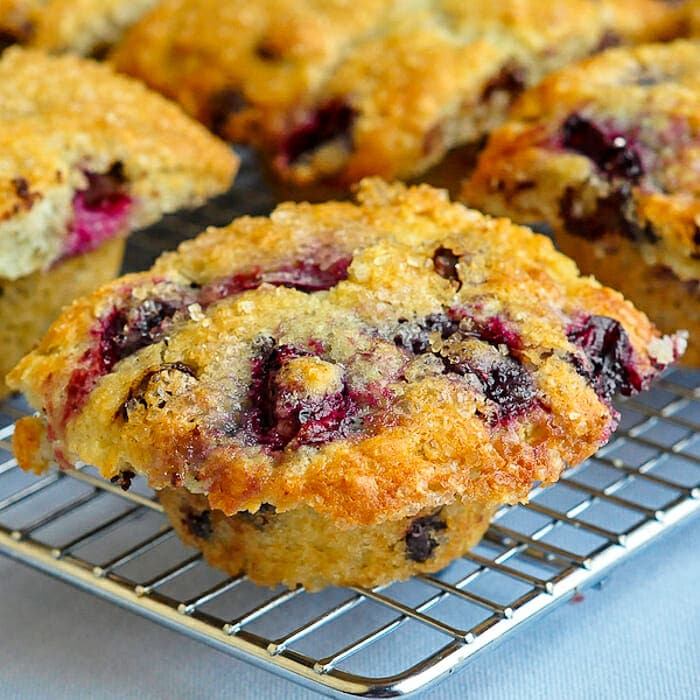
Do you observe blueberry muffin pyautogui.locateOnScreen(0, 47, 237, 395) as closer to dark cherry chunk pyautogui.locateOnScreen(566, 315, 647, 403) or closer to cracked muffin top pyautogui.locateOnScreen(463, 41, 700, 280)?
cracked muffin top pyautogui.locateOnScreen(463, 41, 700, 280)

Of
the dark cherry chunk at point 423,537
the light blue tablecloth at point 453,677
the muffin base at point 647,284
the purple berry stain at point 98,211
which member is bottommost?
the light blue tablecloth at point 453,677

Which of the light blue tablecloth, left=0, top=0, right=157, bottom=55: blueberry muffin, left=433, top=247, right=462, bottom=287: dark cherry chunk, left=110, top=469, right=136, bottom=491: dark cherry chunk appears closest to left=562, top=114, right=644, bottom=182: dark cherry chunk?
left=433, top=247, right=462, bottom=287: dark cherry chunk

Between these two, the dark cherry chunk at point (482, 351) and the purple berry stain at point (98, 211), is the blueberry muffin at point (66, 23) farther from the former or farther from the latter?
the dark cherry chunk at point (482, 351)

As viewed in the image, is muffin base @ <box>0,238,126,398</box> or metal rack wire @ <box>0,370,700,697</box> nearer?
metal rack wire @ <box>0,370,700,697</box>

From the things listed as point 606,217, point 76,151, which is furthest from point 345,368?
point 76,151

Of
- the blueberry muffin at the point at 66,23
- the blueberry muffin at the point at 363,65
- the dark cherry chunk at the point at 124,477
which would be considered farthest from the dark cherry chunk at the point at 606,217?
the blueberry muffin at the point at 66,23

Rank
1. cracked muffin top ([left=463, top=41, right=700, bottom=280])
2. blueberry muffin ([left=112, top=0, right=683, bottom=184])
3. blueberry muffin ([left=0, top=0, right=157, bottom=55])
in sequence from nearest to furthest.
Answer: cracked muffin top ([left=463, top=41, right=700, bottom=280]) → blueberry muffin ([left=112, top=0, right=683, bottom=184]) → blueberry muffin ([left=0, top=0, right=157, bottom=55])
